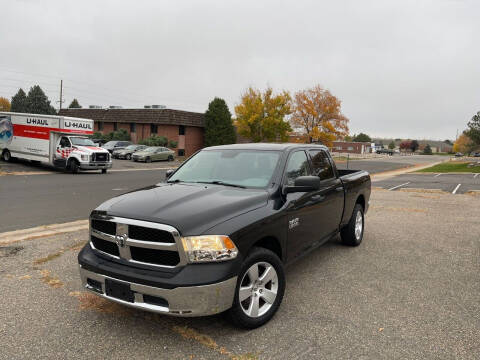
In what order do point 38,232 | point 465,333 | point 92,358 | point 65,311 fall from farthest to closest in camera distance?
point 38,232 → point 65,311 → point 465,333 → point 92,358

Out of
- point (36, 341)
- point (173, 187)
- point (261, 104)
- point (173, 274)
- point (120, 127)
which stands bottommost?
point (36, 341)

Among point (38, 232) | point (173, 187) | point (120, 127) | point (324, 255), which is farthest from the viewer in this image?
point (120, 127)

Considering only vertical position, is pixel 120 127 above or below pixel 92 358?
above

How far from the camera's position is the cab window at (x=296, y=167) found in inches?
166

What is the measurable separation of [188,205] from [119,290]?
35.9 inches

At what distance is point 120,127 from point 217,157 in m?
45.1

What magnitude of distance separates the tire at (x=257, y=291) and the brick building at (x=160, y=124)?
40788 mm

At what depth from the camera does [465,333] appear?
3293 millimetres

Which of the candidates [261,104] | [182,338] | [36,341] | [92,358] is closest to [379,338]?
[182,338]

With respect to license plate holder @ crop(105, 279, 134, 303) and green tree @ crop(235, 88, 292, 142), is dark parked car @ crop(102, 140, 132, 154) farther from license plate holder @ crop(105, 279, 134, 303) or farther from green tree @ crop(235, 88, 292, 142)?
license plate holder @ crop(105, 279, 134, 303)

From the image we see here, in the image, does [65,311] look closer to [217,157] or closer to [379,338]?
[217,157]

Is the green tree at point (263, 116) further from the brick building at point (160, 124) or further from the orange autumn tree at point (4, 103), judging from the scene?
the orange autumn tree at point (4, 103)

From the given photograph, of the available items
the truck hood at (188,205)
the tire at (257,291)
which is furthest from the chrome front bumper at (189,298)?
the truck hood at (188,205)

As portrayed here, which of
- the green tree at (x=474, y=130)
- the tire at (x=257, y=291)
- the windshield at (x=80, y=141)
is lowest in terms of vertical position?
the tire at (x=257, y=291)
